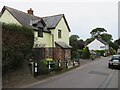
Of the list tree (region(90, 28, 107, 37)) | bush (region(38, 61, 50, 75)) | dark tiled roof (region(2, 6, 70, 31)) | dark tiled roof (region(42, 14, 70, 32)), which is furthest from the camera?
tree (region(90, 28, 107, 37))

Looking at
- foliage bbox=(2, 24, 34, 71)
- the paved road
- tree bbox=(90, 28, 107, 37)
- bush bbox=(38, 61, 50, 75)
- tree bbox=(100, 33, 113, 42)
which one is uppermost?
tree bbox=(90, 28, 107, 37)

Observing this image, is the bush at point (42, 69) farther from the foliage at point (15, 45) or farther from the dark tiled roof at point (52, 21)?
the dark tiled roof at point (52, 21)

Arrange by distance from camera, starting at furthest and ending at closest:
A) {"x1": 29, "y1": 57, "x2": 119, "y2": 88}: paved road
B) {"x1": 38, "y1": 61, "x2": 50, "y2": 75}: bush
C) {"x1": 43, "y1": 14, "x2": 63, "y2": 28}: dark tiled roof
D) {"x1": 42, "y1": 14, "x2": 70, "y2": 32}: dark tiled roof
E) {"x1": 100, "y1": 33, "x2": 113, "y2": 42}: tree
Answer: {"x1": 100, "y1": 33, "x2": 113, "y2": 42}: tree → {"x1": 43, "y1": 14, "x2": 63, "y2": 28}: dark tiled roof → {"x1": 42, "y1": 14, "x2": 70, "y2": 32}: dark tiled roof → {"x1": 38, "y1": 61, "x2": 50, "y2": 75}: bush → {"x1": 29, "y1": 57, "x2": 119, "y2": 88}: paved road

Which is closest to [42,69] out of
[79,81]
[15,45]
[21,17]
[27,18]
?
[79,81]

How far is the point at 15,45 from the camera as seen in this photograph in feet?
43.2

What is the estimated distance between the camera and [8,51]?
484 inches

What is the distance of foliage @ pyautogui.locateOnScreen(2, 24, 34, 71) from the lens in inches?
481

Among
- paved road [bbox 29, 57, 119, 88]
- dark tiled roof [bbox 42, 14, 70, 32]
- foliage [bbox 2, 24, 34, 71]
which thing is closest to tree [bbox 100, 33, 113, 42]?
dark tiled roof [bbox 42, 14, 70, 32]

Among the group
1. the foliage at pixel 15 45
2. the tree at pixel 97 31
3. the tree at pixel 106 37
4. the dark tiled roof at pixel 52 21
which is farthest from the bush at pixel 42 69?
the tree at pixel 97 31

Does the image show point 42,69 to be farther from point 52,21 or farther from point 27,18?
point 52,21

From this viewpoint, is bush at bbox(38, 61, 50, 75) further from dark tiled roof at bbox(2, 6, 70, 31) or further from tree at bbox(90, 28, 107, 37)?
tree at bbox(90, 28, 107, 37)

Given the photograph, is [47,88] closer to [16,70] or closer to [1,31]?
[16,70]

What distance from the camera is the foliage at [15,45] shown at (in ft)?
40.1

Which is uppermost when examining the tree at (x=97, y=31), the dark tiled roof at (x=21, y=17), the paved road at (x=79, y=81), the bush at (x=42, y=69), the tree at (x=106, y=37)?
the tree at (x=97, y=31)
